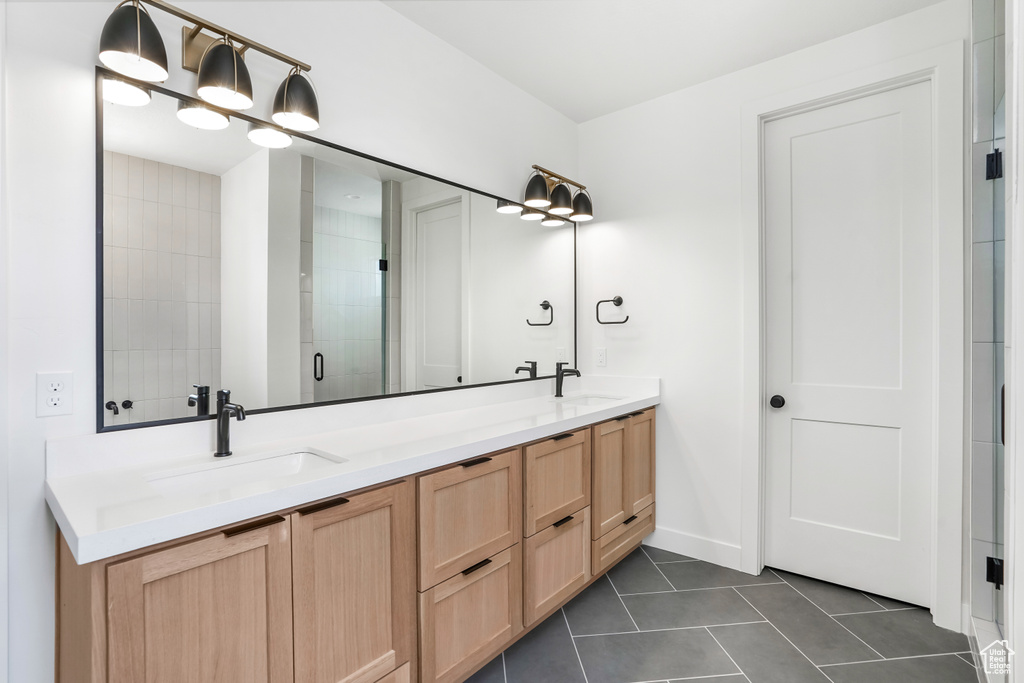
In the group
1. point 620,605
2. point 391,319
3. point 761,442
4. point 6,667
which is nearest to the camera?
point 6,667

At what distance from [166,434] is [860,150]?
3057mm

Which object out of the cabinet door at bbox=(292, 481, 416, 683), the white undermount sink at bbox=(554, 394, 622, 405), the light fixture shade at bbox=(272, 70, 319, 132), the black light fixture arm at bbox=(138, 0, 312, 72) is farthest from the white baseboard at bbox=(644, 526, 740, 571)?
the black light fixture arm at bbox=(138, 0, 312, 72)

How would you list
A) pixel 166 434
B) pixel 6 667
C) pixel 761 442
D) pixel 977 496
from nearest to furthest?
pixel 6 667, pixel 166 434, pixel 977 496, pixel 761 442

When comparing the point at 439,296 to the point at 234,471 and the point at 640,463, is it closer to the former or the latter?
the point at 234,471

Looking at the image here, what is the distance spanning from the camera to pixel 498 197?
262 centimetres

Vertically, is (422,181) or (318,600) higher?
(422,181)

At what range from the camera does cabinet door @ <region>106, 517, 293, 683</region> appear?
0.95 meters

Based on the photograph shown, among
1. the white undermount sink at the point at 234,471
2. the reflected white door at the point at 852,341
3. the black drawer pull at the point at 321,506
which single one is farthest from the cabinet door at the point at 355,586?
the reflected white door at the point at 852,341

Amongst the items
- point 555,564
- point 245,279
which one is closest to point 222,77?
point 245,279

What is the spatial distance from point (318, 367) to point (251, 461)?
43 centimetres

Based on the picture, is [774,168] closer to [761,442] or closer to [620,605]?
[761,442]

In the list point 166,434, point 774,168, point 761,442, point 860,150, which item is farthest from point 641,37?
point 166,434

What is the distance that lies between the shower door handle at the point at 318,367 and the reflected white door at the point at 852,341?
2188 millimetres

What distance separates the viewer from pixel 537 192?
2619 mm
